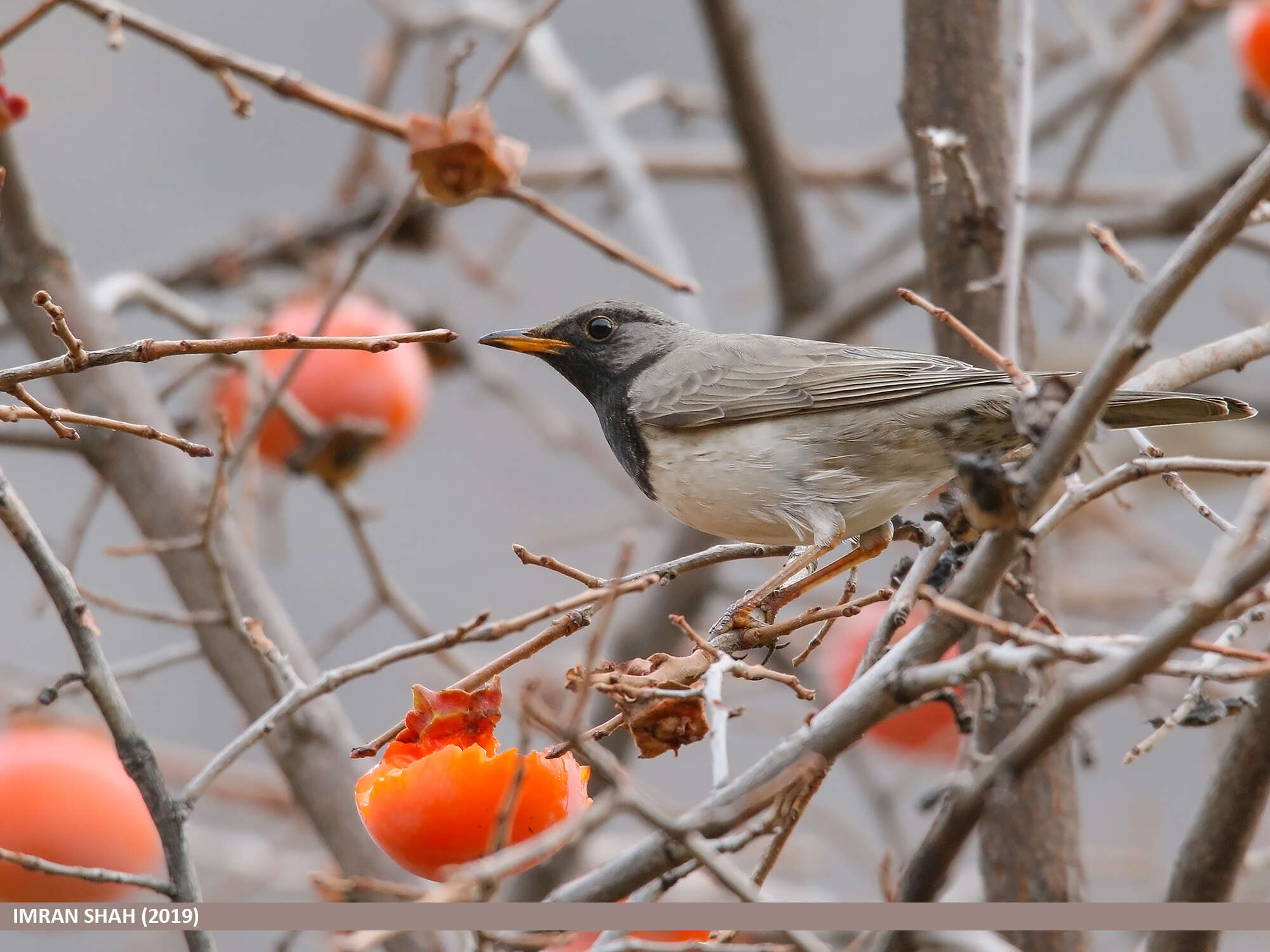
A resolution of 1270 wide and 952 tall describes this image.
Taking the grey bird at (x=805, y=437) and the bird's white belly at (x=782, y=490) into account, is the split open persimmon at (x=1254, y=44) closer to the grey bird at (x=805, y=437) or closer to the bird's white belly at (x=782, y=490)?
the grey bird at (x=805, y=437)

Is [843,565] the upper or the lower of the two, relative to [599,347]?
lower

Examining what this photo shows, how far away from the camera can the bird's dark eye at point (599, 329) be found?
3996 millimetres

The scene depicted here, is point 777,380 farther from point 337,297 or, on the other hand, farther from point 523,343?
point 337,297

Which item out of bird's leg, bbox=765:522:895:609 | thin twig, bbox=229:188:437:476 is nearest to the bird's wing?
bird's leg, bbox=765:522:895:609

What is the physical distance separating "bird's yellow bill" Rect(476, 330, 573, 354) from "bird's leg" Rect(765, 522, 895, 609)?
103cm

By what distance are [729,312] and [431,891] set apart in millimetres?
5652

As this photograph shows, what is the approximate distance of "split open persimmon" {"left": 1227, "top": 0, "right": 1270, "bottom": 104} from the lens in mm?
4262

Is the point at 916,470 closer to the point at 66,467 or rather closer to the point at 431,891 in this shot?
the point at 431,891

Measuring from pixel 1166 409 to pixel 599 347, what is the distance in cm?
170

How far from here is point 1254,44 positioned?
428 centimetres

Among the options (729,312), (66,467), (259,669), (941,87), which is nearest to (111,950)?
(66,467)

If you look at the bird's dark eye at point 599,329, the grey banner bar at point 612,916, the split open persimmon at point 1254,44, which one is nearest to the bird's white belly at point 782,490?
the bird's dark eye at point 599,329

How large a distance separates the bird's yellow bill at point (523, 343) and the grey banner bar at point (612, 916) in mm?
1731

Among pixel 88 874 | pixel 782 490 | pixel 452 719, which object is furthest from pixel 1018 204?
pixel 88 874
